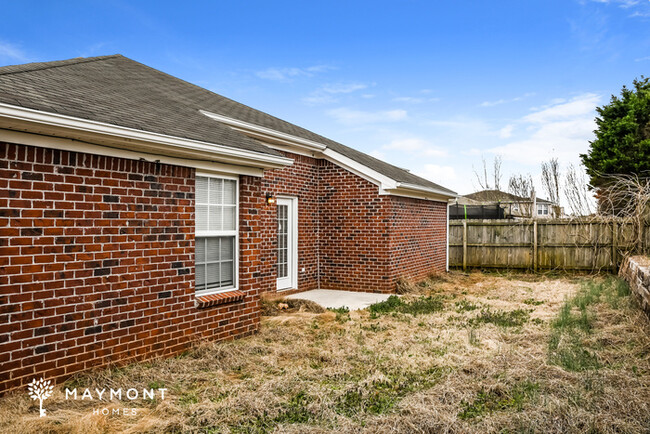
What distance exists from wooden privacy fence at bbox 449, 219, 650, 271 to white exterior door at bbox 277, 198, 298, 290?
735 centimetres

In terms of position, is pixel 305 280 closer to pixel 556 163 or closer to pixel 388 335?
pixel 388 335

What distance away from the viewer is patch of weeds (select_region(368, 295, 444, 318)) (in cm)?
853

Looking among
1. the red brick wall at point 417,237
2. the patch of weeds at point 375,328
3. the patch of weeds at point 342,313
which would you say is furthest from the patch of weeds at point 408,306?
the red brick wall at point 417,237

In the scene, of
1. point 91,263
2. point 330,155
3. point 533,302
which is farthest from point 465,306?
point 91,263

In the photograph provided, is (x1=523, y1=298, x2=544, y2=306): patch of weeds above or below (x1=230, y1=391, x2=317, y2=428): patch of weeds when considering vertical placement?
below

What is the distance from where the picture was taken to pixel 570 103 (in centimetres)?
2222

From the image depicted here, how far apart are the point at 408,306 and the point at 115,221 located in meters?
6.02

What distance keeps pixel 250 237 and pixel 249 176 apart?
34.9 inches

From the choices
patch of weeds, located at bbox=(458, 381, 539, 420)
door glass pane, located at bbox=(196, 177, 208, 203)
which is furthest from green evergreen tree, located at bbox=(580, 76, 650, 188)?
door glass pane, located at bbox=(196, 177, 208, 203)

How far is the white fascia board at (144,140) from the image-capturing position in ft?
12.5

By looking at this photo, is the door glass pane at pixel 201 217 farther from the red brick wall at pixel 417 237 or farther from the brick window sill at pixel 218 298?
the red brick wall at pixel 417 237

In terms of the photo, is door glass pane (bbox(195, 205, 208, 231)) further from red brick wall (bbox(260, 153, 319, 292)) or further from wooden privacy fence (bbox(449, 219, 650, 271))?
wooden privacy fence (bbox(449, 219, 650, 271))

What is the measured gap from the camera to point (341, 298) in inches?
397

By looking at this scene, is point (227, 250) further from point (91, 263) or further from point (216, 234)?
point (91, 263)
